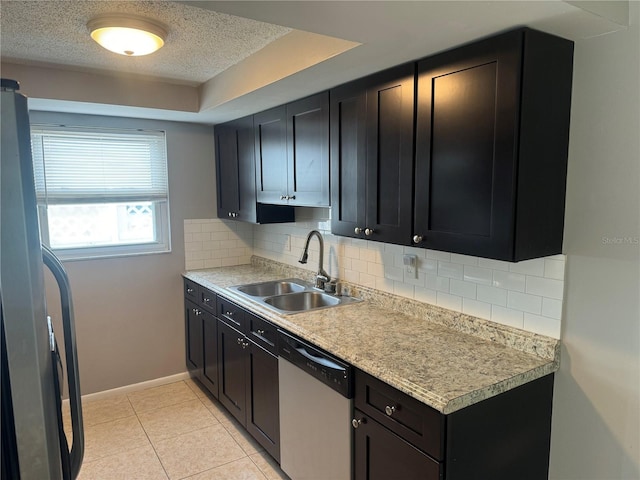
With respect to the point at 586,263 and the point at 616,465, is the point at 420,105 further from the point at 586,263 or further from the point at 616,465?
the point at 616,465

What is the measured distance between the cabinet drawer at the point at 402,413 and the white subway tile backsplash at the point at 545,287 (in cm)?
70

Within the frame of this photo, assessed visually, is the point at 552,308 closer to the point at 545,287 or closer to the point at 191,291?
the point at 545,287

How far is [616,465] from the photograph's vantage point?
164 centimetres

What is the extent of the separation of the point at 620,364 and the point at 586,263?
1.22 ft

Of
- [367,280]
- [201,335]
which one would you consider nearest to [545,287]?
[367,280]

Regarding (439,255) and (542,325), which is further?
(439,255)

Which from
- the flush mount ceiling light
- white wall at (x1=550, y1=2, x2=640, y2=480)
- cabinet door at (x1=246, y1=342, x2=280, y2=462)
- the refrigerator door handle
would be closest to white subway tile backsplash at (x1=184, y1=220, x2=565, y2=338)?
white wall at (x1=550, y1=2, x2=640, y2=480)

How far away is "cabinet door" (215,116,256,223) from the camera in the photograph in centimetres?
334

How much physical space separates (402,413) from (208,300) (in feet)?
6.70

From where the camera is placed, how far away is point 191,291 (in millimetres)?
3678

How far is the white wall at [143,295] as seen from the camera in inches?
137

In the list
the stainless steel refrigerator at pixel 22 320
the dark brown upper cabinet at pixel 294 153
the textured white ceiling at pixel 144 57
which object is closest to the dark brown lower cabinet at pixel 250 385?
the dark brown upper cabinet at pixel 294 153

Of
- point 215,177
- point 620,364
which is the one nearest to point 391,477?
point 620,364

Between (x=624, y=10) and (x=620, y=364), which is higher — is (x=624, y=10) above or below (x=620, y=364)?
above
